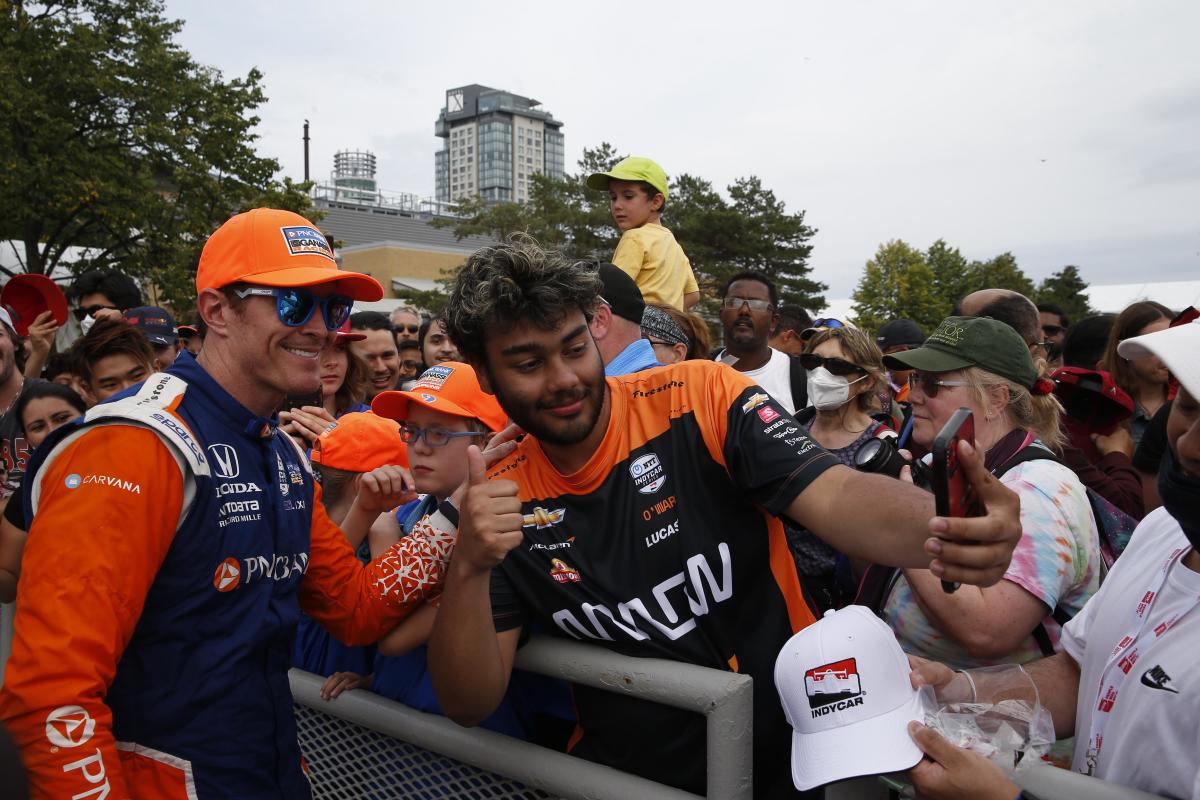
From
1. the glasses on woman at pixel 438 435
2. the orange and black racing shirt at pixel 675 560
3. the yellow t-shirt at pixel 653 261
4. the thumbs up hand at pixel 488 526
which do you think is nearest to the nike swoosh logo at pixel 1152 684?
the orange and black racing shirt at pixel 675 560

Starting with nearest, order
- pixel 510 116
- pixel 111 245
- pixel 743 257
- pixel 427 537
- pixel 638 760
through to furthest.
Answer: pixel 638 760 → pixel 427 537 → pixel 111 245 → pixel 743 257 → pixel 510 116

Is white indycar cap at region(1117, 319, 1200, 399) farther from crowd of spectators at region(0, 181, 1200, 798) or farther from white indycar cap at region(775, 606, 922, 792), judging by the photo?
white indycar cap at region(775, 606, 922, 792)

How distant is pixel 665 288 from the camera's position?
6.52 m

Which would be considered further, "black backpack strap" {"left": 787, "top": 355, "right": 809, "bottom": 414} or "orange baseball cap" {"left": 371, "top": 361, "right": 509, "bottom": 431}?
"black backpack strap" {"left": 787, "top": 355, "right": 809, "bottom": 414}

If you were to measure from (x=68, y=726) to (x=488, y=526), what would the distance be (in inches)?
36.6

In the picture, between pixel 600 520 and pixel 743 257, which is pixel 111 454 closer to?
pixel 600 520

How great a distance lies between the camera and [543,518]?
2.32m

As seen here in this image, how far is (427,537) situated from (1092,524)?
198 cm

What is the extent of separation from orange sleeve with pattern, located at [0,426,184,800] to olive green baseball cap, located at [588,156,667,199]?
458cm

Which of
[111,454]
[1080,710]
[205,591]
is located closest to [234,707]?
[205,591]

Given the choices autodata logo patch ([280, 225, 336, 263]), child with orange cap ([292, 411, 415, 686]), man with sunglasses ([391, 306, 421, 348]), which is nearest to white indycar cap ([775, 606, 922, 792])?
autodata logo patch ([280, 225, 336, 263])

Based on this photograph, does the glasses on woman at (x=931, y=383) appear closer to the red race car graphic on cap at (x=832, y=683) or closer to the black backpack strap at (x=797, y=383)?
the red race car graphic on cap at (x=832, y=683)

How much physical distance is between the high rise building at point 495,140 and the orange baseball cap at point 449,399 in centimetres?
14241

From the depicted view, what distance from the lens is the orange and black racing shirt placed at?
7.14 feet
